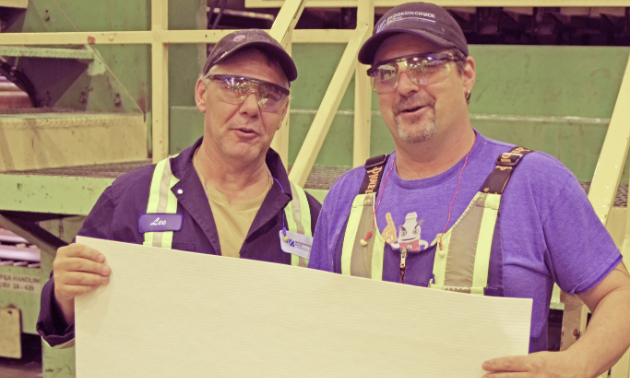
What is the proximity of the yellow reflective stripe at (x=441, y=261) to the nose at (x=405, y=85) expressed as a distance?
0.37 metres

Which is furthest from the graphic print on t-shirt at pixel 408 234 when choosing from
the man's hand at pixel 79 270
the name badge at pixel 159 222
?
the man's hand at pixel 79 270

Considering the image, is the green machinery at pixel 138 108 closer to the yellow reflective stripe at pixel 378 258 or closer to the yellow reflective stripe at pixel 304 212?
the yellow reflective stripe at pixel 304 212

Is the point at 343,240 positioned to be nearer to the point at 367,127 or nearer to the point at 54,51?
the point at 367,127

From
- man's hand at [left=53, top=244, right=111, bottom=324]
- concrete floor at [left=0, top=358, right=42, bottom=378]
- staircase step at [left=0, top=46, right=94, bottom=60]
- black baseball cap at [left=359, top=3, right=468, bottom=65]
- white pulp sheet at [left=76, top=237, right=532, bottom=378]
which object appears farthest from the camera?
concrete floor at [left=0, top=358, right=42, bottom=378]

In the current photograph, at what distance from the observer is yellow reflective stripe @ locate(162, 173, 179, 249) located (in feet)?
6.47

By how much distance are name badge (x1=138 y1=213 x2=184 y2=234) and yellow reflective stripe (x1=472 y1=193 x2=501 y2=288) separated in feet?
2.96

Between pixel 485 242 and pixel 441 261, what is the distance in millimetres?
112

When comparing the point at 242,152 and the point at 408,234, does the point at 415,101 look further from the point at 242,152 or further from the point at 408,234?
the point at 242,152

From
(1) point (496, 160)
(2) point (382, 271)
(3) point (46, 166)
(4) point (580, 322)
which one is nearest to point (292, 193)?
(2) point (382, 271)

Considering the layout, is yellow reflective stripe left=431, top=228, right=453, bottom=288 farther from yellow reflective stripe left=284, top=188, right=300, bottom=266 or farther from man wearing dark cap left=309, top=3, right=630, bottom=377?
yellow reflective stripe left=284, top=188, right=300, bottom=266

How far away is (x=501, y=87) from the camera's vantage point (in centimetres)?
459

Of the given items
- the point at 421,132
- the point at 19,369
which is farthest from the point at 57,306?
the point at 19,369

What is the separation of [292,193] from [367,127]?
154 centimetres

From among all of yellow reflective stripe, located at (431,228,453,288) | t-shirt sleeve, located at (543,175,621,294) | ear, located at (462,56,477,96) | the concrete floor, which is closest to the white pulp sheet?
yellow reflective stripe, located at (431,228,453,288)
